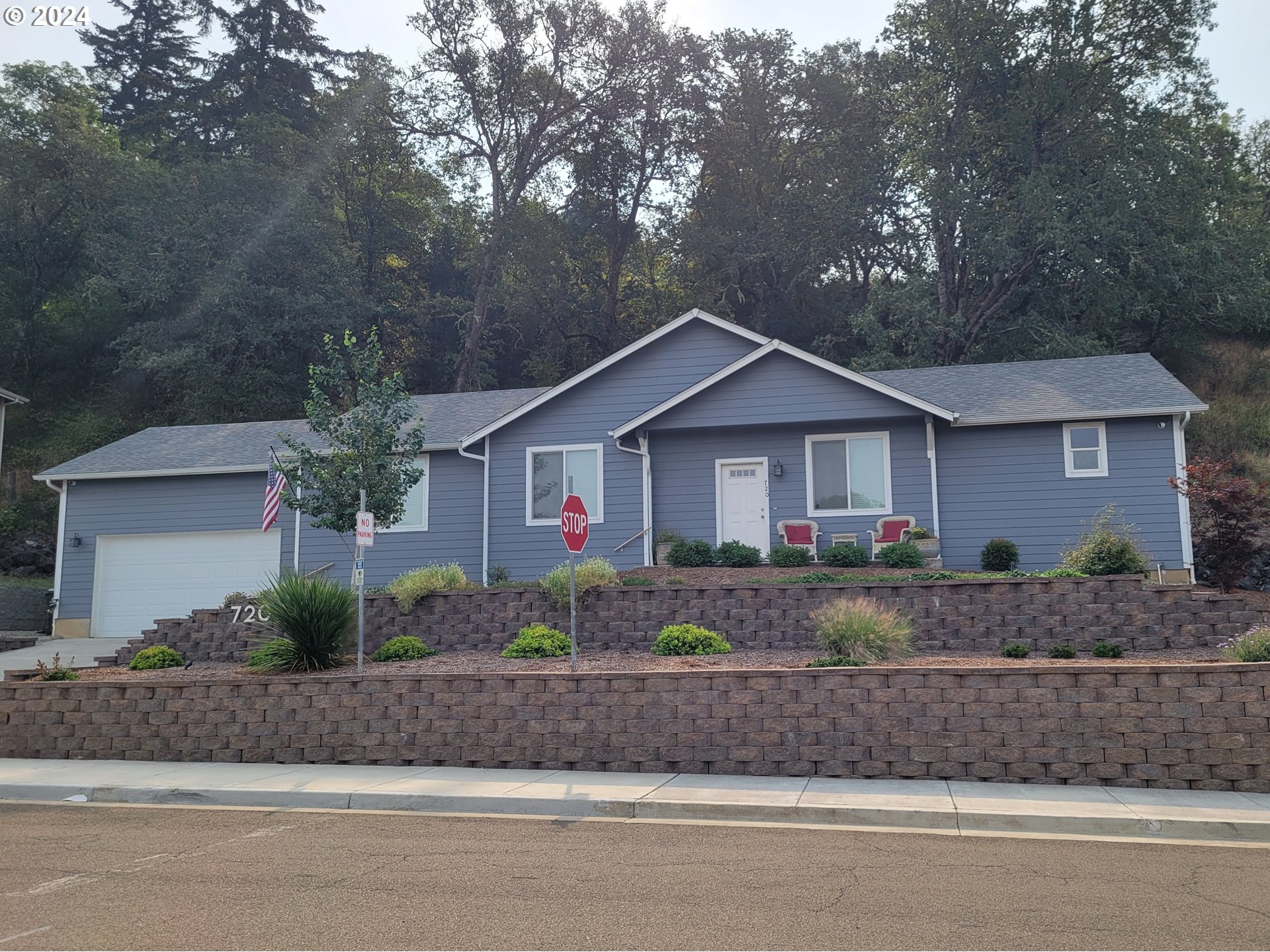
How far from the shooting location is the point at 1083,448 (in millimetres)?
19219

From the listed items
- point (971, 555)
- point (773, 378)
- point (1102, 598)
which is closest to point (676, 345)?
point (773, 378)

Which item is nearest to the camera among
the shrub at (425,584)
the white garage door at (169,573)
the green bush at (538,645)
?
the green bush at (538,645)

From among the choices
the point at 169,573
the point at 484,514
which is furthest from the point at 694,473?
the point at 169,573

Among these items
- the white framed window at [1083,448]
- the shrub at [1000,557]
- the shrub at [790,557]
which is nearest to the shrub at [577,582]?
the shrub at [790,557]

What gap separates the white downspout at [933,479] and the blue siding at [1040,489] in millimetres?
357

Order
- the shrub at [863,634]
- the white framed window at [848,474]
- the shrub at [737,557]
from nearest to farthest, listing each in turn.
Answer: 1. the shrub at [863,634]
2. the shrub at [737,557]
3. the white framed window at [848,474]

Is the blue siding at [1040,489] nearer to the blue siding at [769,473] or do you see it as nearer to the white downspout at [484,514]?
the blue siding at [769,473]

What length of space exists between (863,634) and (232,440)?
1813 centimetres

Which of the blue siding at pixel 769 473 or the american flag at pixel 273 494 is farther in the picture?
the blue siding at pixel 769 473

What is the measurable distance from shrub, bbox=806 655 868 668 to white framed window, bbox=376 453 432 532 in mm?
11957

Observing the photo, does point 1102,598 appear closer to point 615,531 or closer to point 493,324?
point 615,531

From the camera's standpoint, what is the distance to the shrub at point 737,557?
1852 cm

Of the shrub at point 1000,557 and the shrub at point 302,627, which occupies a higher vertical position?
the shrub at point 1000,557

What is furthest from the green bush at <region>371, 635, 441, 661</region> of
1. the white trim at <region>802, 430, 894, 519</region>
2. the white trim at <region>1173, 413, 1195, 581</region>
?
the white trim at <region>1173, 413, 1195, 581</region>
